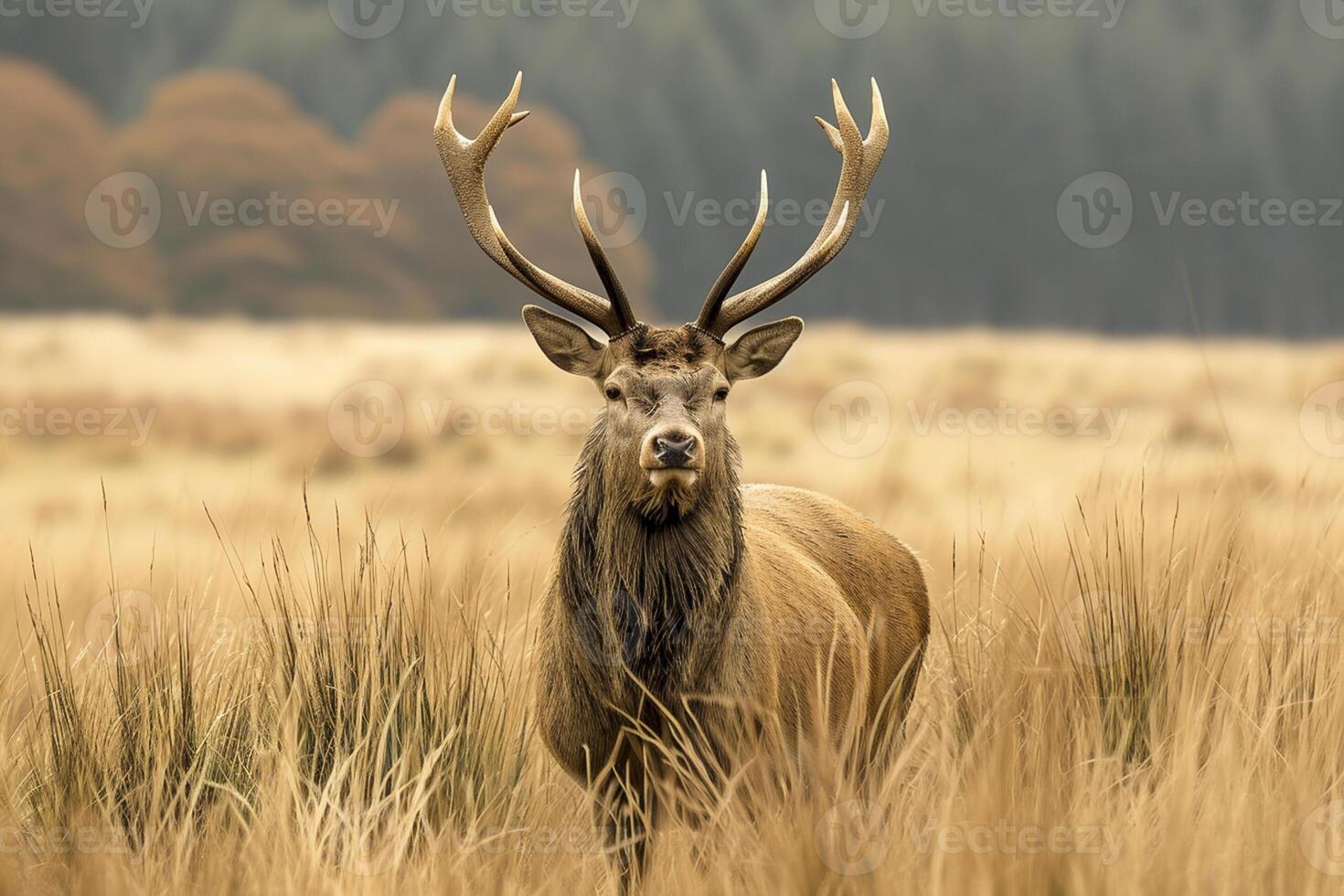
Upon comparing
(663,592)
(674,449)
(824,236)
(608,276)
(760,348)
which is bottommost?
(663,592)

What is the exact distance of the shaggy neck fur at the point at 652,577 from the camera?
13.0 feet

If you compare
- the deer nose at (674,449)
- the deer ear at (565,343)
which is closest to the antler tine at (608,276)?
the deer ear at (565,343)

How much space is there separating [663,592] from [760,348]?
39.1 inches

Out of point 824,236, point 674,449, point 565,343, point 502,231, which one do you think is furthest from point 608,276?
point 824,236

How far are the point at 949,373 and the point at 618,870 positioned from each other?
52.3ft

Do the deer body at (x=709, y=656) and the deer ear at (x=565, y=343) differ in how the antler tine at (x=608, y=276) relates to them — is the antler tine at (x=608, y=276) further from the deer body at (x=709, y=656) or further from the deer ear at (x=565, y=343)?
the deer body at (x=709, y=656)

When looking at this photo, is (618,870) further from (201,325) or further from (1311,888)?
(201,325)

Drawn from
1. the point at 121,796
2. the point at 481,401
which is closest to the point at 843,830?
the point at 121,796

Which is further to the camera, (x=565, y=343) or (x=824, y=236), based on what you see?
(x=824, y=236)

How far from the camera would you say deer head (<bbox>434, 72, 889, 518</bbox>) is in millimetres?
3955

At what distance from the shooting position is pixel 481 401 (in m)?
14.8

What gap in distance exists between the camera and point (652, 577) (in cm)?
402

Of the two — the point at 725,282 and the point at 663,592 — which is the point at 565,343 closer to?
the point at 725,282

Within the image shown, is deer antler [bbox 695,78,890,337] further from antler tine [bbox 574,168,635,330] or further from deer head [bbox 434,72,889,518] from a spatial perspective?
antler tine [bbox 574,168,635,330]
